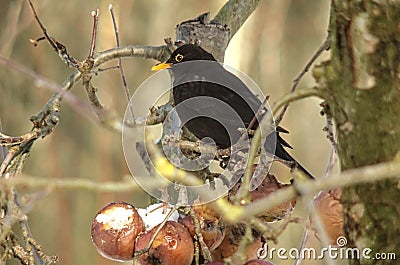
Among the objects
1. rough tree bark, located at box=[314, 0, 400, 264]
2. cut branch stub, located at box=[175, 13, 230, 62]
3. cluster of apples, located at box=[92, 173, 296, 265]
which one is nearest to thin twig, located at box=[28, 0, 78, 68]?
cluster of apples, located at box=[92, 173, 296, 265]

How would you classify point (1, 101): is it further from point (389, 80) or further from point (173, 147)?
point (389, 80)

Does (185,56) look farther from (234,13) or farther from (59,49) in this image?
(59,49)

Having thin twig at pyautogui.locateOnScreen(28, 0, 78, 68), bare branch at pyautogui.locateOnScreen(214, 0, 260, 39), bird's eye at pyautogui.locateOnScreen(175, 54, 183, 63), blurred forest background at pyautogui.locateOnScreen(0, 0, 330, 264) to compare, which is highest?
blurred forest background at pyautogui.locateOnScreen(0, 0, 330, 264)

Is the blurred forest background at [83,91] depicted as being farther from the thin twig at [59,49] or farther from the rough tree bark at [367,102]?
the rough tree bark at [367,102]

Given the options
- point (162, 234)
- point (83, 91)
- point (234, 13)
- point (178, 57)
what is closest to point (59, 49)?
point (162, 234)

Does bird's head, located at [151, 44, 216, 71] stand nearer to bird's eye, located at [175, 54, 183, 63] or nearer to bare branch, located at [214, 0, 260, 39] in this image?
bird's eye, located at [175, 54, 183, 63]
